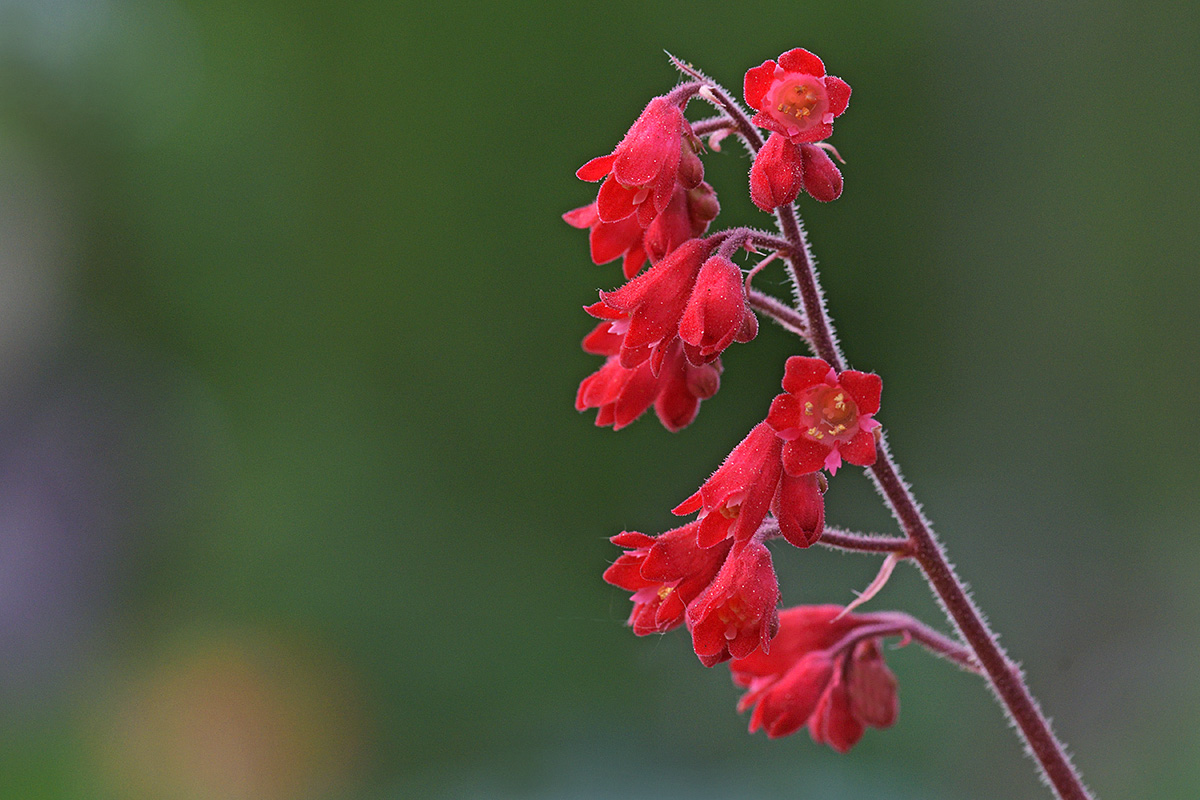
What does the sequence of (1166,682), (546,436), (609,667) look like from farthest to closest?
(546,436) < (609,667) < (1166,682)

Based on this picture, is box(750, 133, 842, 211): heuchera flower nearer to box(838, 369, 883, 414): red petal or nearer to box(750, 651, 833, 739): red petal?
box(838, 369, 883, 414): red petal

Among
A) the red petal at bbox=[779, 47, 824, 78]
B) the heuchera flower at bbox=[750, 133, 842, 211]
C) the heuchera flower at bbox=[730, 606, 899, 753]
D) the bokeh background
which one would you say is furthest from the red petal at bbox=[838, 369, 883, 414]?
the bokeh background

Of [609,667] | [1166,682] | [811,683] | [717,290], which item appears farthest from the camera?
[609,667]

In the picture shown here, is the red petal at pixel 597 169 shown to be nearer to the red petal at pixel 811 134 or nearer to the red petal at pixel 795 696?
the red petal at pixel 811 134

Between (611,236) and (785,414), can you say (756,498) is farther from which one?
(611,236)

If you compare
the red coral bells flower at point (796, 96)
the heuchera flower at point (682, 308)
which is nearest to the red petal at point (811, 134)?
the red coral bells flower at point (796, 96)

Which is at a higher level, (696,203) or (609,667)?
(696,203)

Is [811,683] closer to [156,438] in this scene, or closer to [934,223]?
[934,223]

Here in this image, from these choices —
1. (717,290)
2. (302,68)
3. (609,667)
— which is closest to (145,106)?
(302,68)
